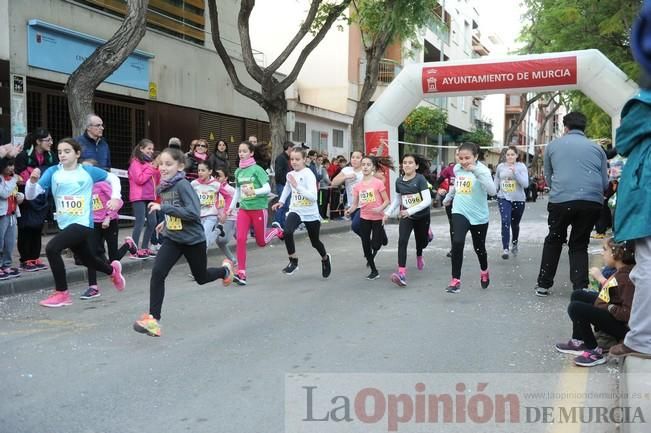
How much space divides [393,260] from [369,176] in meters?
2.16

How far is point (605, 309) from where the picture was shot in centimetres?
483

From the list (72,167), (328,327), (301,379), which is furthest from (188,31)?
(301,379)

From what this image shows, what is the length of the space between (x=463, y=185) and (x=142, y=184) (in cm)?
505

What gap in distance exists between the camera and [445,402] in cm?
411

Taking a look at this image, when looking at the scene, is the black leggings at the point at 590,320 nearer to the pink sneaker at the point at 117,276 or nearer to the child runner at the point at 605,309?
the child runner at the point at 605,309

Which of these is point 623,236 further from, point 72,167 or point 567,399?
point 72,167

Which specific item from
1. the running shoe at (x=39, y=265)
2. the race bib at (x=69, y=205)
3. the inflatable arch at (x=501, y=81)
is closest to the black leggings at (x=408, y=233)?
the race bib at (x=69, y=205)

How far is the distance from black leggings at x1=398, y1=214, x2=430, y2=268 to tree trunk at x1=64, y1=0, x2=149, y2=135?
4.90m

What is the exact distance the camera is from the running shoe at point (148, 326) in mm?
5488

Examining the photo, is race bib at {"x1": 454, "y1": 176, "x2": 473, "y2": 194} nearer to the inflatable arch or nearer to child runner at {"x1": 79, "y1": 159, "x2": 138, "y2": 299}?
child runner at {"x1": 79, "y1": 159, "x2": 138, "y2": 299}

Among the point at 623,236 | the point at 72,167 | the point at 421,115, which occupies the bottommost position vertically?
the point at 623,236

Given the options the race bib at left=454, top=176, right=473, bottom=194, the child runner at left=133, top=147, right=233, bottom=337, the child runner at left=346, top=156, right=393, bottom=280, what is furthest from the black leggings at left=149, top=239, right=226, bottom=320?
the race bib at left=454, top=176, right=473, bottom=194

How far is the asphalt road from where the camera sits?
399cm

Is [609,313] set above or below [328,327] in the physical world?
above
